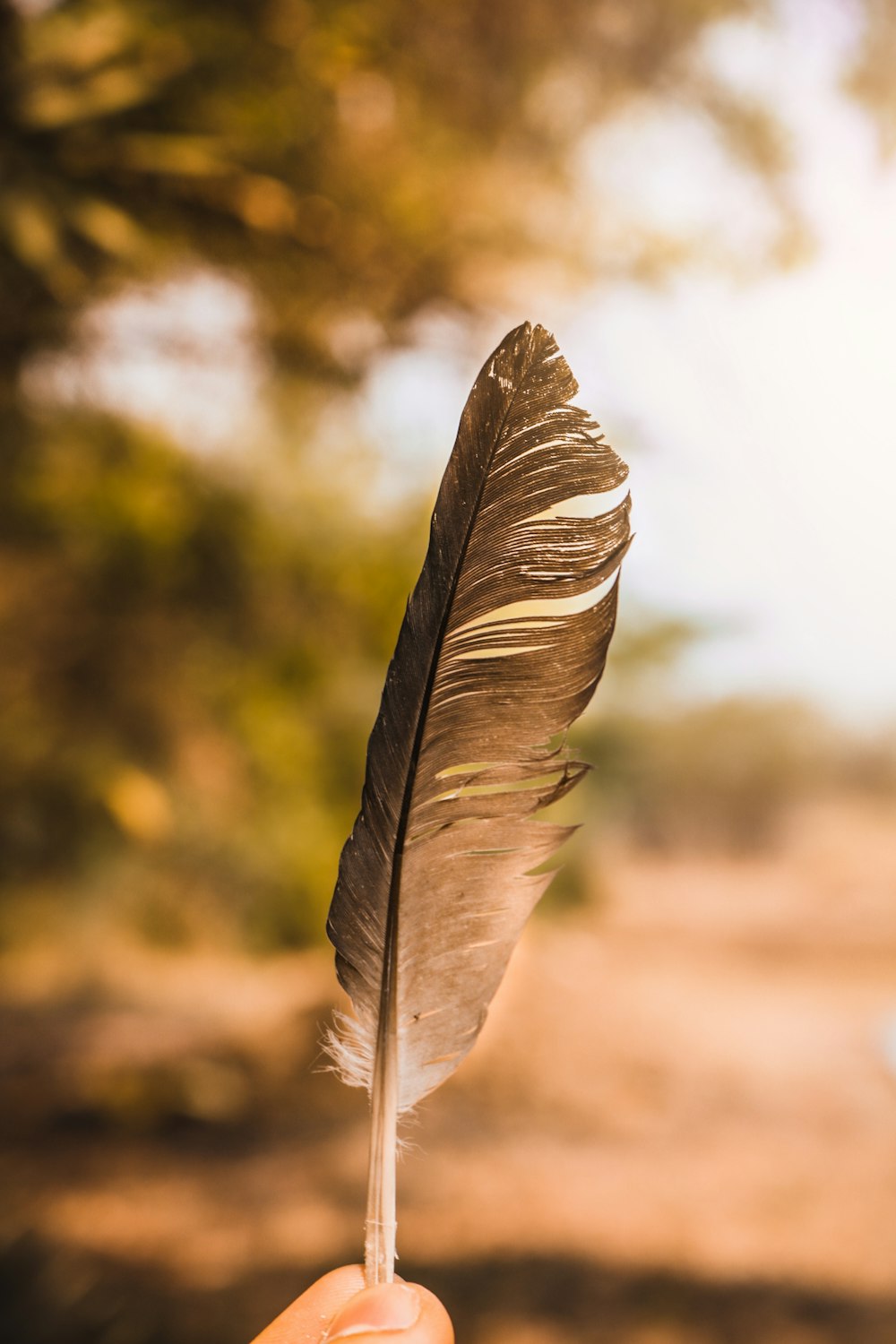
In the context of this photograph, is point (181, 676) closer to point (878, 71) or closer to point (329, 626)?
point (329, 626)

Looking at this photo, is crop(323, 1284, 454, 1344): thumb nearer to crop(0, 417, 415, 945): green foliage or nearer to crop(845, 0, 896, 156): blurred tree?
crop(0, 417, 415, 945): green foliage

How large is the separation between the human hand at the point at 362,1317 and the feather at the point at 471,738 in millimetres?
23

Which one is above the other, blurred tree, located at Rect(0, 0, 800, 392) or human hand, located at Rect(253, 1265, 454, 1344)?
blurred tree, located at Rect(0, 0, 800, 392)

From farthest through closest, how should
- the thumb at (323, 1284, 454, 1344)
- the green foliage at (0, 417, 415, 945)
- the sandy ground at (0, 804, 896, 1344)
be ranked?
the green foliage at (0, 417, 415, 945)
the sandy ground at (0, 804, 896, 1344)
the thumb at (323, 1284, 454, 1344)

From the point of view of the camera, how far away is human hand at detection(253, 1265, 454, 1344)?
472mm

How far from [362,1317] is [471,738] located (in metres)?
0.31

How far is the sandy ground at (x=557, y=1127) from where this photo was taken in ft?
6.31

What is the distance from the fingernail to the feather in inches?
1.0

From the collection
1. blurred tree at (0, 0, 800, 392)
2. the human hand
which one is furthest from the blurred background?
the human hand

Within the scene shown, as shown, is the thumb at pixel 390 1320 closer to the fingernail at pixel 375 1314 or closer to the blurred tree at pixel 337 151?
the fingernail at pixel 375 1314

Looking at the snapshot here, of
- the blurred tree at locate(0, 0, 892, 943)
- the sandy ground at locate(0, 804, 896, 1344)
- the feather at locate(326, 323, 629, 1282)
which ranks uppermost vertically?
the blurred tree at locate(0, 0, 892, 943)

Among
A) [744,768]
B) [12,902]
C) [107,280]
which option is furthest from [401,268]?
[12,902]

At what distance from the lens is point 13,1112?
2316 millimetres

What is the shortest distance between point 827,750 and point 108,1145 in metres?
2.12
